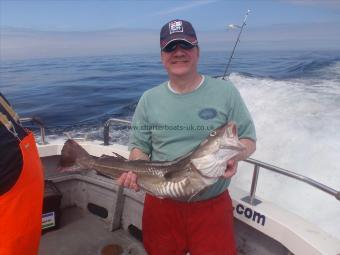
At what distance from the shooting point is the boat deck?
380 cm

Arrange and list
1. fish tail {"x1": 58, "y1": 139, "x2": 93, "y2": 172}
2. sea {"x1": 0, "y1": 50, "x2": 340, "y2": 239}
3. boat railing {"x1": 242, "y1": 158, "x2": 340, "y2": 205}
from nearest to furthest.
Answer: boat railing {"x1": 242, "y1": 158, "x2": 340, "y2": 205} < fish tail {"x1": 58, "y1": 139, "x2": 93, "y2": 172} < sea {"x1": 0, "y1": 50, "x2": 340, "y2": 239}

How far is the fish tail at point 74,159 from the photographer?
2742 millimetres

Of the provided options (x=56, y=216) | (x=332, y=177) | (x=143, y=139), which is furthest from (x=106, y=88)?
(x=143, y=139)

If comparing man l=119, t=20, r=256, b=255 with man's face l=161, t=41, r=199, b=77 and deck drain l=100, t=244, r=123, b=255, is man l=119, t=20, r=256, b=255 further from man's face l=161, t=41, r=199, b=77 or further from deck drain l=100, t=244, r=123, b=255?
deck drain l=100, t=244, r=123, b=255

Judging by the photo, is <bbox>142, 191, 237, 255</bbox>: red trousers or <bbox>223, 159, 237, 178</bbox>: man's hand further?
<bbox>142, 191, 237, 255</bbox>: red trousers

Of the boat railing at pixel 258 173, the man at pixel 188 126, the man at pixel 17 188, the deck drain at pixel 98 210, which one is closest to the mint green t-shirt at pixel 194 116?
the man at pixel 188 126

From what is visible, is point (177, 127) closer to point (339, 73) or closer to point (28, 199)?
point (28, 199)

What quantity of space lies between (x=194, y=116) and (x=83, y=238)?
2.41 metres

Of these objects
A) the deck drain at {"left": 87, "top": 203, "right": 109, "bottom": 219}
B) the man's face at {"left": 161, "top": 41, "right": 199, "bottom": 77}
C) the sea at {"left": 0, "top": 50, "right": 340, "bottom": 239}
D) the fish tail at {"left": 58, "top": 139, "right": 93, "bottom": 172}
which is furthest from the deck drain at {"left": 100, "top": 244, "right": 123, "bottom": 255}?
the man's face at {"left": 161, "top": 41, "right": 199, "bottom": 77}

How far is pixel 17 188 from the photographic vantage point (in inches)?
69.7

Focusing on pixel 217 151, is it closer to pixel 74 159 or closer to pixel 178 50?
pixel 178 50

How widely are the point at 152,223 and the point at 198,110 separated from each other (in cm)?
94

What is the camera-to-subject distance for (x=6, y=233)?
5.79 ft

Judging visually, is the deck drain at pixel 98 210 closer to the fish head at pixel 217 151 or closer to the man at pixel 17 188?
the man at pixel 17 188
